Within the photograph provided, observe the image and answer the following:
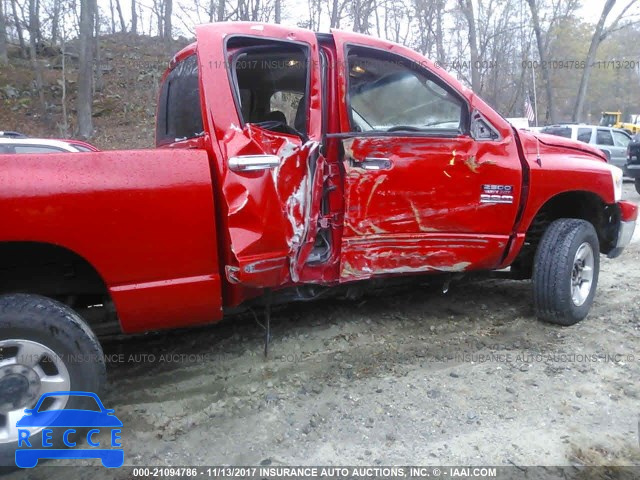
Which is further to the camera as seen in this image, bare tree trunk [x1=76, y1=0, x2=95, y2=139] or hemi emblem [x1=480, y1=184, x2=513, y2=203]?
bare tree trunk [x1=76, y1=0, x2=95, y2=139]

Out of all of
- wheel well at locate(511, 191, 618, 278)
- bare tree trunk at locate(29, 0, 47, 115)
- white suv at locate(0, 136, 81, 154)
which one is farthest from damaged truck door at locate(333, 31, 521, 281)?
bare tree trunk at locate(29, 0, 47, 115)

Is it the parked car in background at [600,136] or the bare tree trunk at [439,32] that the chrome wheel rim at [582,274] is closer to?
the parked car in background at [600,136]

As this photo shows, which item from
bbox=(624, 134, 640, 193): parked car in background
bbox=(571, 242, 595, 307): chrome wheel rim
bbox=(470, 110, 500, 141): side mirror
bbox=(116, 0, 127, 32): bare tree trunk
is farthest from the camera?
bbox=(116, 0, 127, 32): bare tree trunk

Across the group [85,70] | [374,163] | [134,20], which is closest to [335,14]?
[85,70]

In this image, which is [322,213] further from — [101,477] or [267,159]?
[101,477]

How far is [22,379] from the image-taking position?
2.40 m

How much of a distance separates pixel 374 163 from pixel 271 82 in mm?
1008

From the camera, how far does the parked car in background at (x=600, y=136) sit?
51.9 ft

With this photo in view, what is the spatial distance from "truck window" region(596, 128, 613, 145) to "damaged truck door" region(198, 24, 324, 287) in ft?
52.2

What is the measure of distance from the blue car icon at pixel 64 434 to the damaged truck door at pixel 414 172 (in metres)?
1.62

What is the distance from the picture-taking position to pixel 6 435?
2379mm

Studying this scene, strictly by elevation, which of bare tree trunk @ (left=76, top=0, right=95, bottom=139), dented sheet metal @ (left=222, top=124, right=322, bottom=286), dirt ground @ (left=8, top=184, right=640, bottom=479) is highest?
bare tree trunk @ (left=76, top=0, right=95, bottom=139)

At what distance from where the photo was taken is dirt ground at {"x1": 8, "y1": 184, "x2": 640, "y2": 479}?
101 inches

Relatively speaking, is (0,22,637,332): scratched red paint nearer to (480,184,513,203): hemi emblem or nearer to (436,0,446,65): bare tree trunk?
(480,184,513,203): hemi emblem
